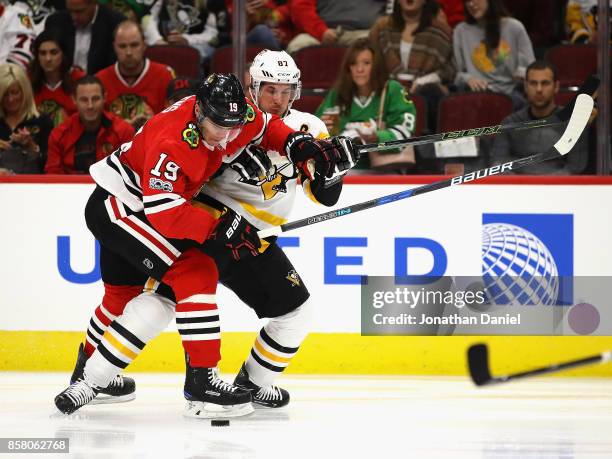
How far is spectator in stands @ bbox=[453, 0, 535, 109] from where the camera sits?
542 cm

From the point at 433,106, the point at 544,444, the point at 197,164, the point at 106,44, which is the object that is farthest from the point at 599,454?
the point at 106,44

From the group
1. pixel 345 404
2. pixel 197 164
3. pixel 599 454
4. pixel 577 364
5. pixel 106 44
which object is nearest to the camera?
pixel 577 364

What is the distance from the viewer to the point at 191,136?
354cm

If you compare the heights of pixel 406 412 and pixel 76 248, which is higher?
pixel 76 248

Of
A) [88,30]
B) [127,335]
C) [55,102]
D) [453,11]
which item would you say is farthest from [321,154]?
[88,30]

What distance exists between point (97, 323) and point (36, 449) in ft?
2.57

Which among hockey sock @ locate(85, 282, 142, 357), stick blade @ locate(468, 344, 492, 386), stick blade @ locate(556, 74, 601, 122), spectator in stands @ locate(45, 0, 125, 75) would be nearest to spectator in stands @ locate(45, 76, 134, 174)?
spectator in stands @ locate(45, 0, 125, 75)

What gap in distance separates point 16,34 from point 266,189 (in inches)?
98.2

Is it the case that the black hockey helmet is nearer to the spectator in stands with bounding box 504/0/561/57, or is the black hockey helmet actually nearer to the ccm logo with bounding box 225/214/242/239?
the ccm logo with bounding box 225/214/242/239

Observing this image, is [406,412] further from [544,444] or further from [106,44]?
[106,44]

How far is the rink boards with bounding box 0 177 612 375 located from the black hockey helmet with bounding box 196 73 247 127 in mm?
1383

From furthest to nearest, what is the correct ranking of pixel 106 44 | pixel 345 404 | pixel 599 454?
pixel 106 44
pixel 345 404
pixel 599 454

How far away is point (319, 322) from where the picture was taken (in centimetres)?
491

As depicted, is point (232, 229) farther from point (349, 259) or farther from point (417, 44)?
point (417, 44)
